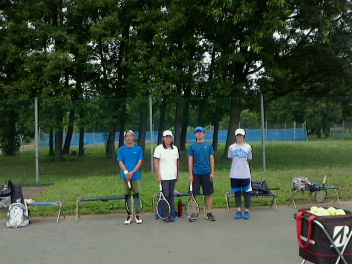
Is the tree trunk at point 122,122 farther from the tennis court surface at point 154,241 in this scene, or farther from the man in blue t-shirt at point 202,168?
the man in blue t-shirt at point 202,168

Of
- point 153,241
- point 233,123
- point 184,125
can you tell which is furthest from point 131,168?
point 233,123

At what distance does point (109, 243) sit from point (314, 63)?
13546mm

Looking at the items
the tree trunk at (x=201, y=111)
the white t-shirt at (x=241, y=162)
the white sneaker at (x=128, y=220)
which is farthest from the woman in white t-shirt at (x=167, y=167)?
the tree trunk at (x=201, y=111)

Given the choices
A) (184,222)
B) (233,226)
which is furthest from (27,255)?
(233,226)

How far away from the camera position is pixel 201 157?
7.66 metres

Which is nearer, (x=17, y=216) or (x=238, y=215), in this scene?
(x=17, y=216)

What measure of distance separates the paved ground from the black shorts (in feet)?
1.76

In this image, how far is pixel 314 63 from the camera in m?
17.0

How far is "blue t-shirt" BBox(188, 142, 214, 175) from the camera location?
7641 millimetres

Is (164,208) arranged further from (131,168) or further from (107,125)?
(107,125)

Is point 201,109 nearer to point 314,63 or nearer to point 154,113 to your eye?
point 154,113

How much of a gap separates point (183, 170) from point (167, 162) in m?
5.43

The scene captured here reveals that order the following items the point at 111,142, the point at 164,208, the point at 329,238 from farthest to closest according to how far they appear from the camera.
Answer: the point at 111,142
the point at 164,208
the point at 329,238

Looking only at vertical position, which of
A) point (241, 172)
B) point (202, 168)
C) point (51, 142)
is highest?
point (51, 142)
